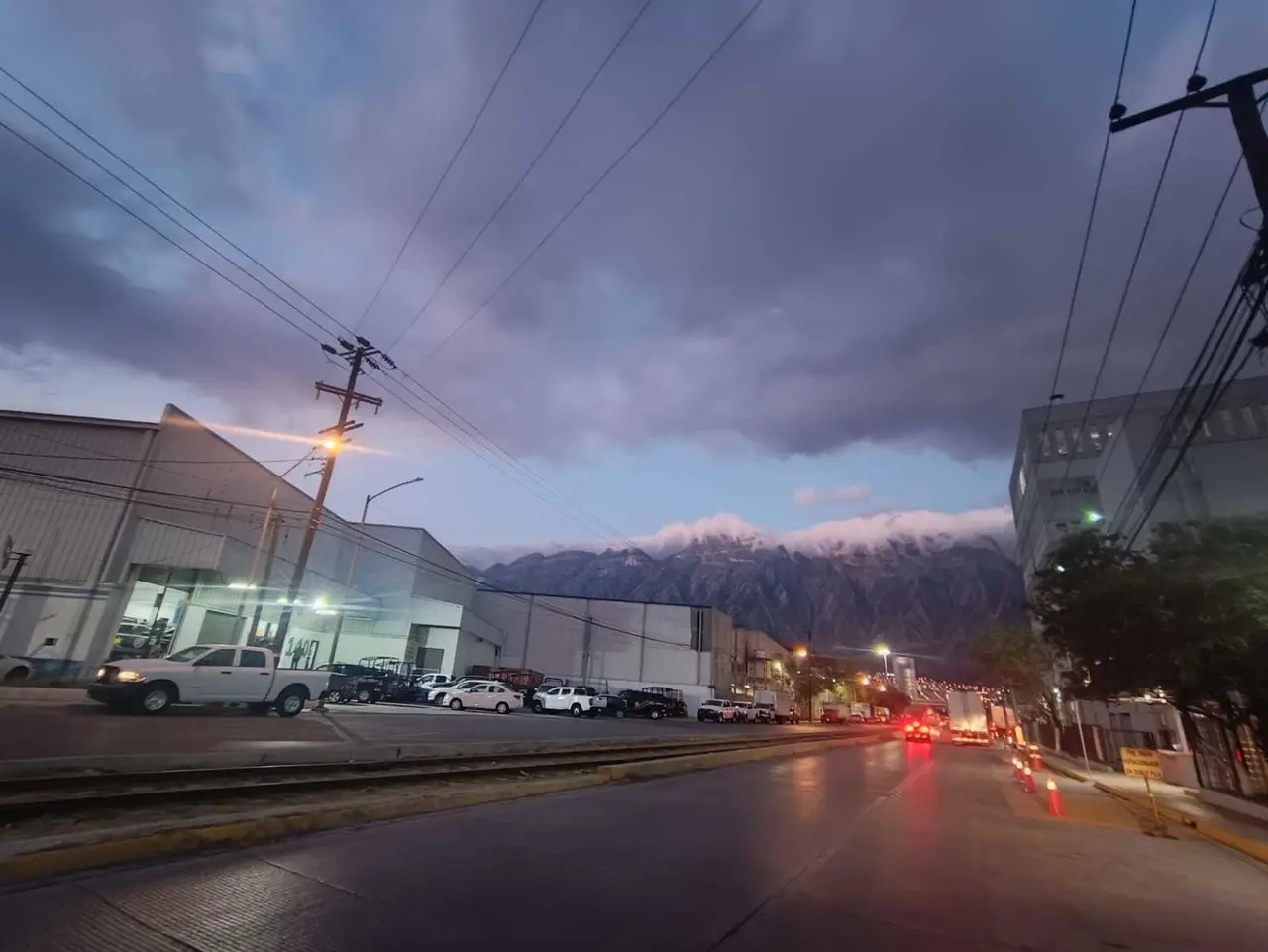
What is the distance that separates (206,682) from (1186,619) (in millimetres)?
25369

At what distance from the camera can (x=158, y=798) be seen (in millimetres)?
7918

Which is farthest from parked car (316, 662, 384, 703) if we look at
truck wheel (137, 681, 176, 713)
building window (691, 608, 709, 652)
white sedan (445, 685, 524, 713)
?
building window (691, 608, 709, 652)

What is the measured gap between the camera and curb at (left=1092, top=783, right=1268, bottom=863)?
408 inches

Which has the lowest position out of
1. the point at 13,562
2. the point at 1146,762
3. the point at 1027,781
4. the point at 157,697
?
the point at 1027,781

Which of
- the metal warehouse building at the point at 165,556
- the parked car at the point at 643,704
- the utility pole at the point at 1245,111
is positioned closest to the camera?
the utility pole at the point at 1245,111

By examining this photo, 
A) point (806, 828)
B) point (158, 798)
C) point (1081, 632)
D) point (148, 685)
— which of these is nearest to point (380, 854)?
point (158, 798)

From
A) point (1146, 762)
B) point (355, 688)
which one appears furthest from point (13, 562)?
point (1146, 762)

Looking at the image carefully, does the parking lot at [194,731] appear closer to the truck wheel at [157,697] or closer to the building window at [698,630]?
the truck wheel at [157,697]

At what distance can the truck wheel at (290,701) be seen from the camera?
20.0 meters

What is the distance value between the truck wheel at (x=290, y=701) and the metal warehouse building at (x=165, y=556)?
24.3 feet

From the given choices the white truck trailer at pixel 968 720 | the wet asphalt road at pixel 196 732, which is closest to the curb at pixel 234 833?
the wet asphalt road at pixel 196 732

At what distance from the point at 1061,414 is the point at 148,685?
9408 centimetres

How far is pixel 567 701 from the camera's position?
41.0 m

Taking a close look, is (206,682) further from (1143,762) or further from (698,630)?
(698,630)
